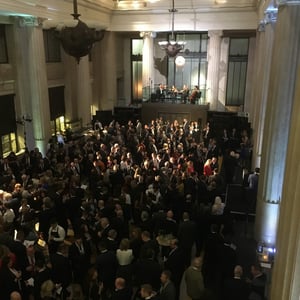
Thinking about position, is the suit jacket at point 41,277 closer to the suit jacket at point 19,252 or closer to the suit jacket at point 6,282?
the suit jacket at point 6,282

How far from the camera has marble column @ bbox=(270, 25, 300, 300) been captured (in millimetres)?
3463

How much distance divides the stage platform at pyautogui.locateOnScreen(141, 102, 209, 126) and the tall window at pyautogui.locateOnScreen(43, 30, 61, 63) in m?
5.69

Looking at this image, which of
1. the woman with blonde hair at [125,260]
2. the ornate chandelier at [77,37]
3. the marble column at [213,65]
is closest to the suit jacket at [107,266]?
the woman with blonde hair at [125,260]

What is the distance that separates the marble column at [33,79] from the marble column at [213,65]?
979 centimetres

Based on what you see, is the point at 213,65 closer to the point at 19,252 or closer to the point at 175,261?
the point at 175,261

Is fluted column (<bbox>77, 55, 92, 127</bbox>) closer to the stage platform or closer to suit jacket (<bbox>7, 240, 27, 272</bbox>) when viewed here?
the stage platform

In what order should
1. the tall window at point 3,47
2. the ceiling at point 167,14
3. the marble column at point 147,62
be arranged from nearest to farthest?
the tall window at point 3,47 → the ceiling at point 167,14 → the marble column at point 147,62

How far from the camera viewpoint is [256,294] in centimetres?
589

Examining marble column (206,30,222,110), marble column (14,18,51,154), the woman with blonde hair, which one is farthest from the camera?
marble column (206,30,222,110)

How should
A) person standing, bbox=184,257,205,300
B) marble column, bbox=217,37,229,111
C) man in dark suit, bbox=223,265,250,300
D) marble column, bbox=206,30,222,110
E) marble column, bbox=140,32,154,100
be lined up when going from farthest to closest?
marble column, bbox=217,37,229,111 < marble column, bbox=140,32,154,100 < marble column, bbox=206,30,222,110 < person standing, bbox=184,257,205,300 < man in dark suit, bbox=223,265,250,300

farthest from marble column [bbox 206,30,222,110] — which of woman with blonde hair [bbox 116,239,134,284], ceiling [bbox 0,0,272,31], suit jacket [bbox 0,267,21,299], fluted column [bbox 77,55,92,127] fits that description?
suit jacket [bbox 0,267,21,299]

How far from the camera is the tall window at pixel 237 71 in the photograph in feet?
74.8

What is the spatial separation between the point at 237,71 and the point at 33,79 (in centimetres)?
1371

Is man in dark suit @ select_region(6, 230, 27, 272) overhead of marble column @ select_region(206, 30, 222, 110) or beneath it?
beneath
